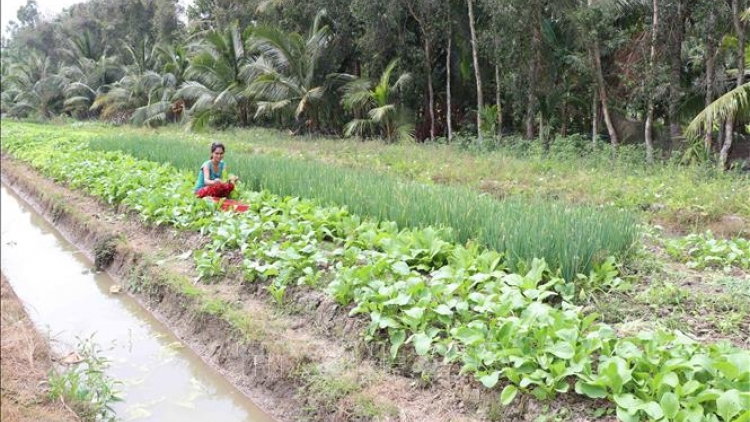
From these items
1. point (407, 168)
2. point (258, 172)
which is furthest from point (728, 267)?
point (407, 168)

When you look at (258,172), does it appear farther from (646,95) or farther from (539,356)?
(646,95)

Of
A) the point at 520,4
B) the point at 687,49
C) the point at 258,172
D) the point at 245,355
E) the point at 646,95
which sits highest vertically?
the point at 520,4

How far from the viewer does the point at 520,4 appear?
10.9m

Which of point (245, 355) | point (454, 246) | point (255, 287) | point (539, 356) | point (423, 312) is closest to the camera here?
point (539, 356)

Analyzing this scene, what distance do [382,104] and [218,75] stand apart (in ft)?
23.4

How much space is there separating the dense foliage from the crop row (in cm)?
591

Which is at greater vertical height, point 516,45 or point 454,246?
point 516,45

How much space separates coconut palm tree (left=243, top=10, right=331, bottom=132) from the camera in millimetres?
15266

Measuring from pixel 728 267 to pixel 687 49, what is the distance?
8783 mm

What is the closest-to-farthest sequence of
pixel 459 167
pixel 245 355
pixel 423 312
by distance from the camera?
pixel 423 312 < pixel 245 355 < pixel 459 167

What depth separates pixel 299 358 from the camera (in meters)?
3.72

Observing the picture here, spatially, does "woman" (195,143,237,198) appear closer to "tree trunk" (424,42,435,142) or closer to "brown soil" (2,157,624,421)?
"brown soil" (2,157,624,421)

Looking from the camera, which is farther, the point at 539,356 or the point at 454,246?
the point at 454,246

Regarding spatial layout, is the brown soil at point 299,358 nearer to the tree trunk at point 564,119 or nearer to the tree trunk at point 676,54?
the tree trunk at point 676,54
